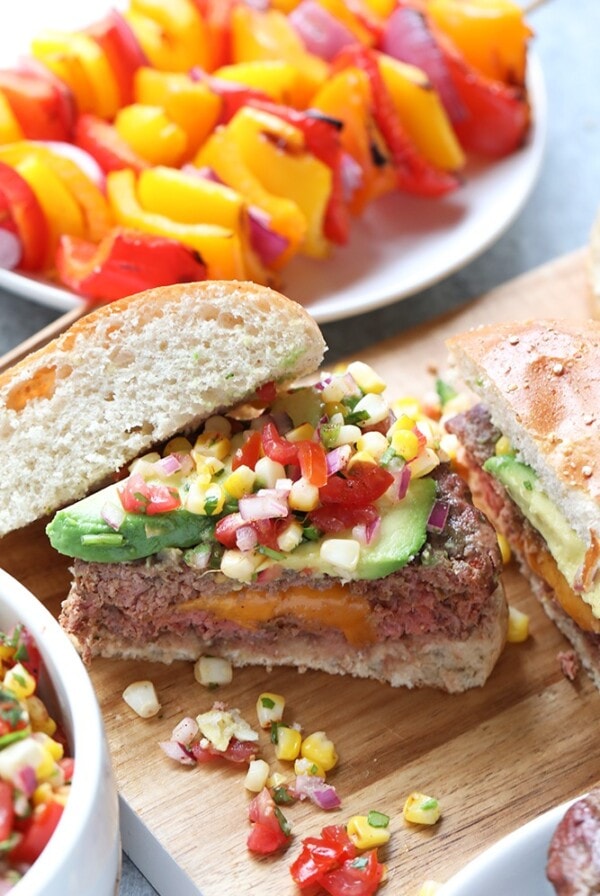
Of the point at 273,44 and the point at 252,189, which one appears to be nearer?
the point at 252,189

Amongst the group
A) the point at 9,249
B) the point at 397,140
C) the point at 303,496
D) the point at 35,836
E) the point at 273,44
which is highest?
the point at 273,44

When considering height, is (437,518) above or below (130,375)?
below

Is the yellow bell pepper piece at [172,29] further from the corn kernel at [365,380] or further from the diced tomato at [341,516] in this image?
the diced tomato at [341,516]

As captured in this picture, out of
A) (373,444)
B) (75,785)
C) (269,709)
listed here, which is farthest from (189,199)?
(75,785)

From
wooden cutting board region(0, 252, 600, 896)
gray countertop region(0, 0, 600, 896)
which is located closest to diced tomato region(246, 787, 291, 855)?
wooden cutting board region(0, 252, 600, 896)

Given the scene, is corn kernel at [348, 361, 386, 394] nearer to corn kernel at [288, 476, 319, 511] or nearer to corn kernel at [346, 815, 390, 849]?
corn kernel at [288, 476, 319, 511]

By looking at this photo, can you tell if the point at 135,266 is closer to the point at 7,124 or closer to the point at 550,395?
the point at 7,124

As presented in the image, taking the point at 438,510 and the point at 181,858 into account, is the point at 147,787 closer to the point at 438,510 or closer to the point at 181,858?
the point at 181,858
